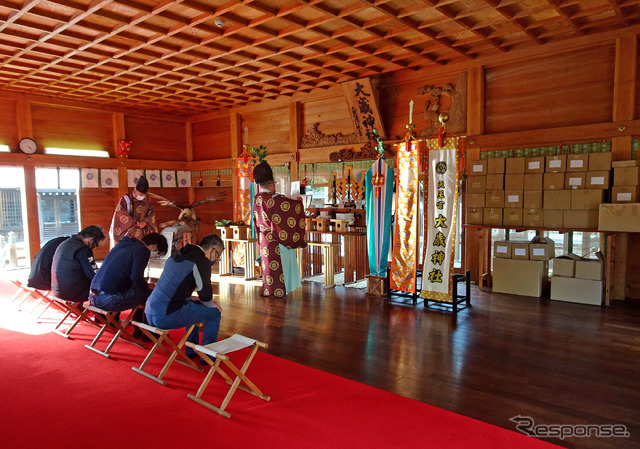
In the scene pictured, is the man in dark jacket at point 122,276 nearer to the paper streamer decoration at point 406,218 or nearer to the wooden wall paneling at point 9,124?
the paper streamer decoration at point 406,218

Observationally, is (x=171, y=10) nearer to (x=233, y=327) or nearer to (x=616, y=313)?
(x=233, y=327)

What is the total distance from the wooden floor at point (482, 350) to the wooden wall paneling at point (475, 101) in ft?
8.02

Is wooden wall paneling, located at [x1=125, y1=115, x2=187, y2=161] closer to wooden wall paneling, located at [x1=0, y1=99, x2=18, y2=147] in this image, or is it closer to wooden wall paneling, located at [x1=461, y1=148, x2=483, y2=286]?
wooden wall paneling, located at [x1=0, y1=99, x2=18, y2=147]

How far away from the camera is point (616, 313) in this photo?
15.8ft

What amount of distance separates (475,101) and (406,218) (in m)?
2.30

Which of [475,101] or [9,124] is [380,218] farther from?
[9,124]

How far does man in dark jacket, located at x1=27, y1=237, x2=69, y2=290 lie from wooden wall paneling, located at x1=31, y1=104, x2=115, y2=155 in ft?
17.2

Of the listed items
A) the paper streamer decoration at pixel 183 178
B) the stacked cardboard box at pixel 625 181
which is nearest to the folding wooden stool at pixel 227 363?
the stacked cardboard box at pixel 625 181

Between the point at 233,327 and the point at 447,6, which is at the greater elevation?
the point at 447,6

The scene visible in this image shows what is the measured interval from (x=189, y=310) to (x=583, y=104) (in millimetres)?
5451

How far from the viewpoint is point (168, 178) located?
33.8 feet

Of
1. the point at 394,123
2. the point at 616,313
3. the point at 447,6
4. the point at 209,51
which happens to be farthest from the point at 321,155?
the point at 616,313

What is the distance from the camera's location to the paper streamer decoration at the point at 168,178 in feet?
33.5

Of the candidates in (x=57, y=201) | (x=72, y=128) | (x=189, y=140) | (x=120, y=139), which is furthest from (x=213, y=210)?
(x=72, y=128)
